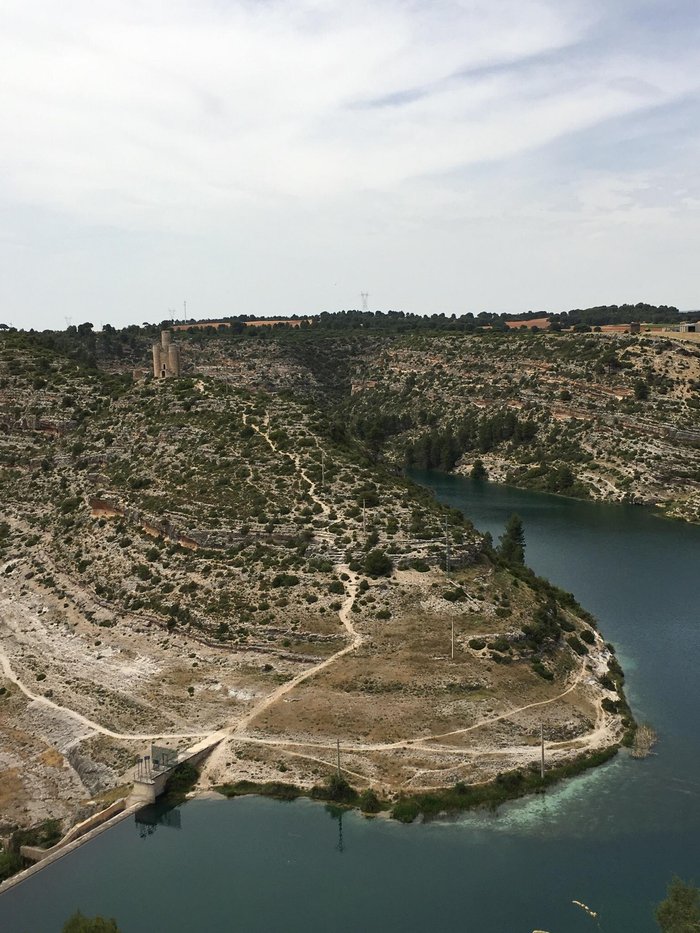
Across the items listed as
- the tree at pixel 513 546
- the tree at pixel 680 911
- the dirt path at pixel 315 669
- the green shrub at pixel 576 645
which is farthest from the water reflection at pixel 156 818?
Answer: the tree at pixel 513 546

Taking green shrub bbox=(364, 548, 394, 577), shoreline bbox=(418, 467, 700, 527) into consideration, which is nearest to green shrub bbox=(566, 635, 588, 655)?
green shrub bbox=(364, 548, 394, 577)

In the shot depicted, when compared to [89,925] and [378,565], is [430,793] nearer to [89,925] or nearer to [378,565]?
[89,925]

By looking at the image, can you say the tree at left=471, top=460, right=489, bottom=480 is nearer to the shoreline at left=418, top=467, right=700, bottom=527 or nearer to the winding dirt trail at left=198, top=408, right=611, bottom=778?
the shoreline at left=418, top=467, right=700, bottom=527

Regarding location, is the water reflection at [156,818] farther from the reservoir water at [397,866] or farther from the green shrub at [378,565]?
the green shrub at [378,565]

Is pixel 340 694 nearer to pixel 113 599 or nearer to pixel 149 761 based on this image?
pixel 149 761

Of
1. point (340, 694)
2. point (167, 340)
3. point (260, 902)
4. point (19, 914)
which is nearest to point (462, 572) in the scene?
point (340, 694)
